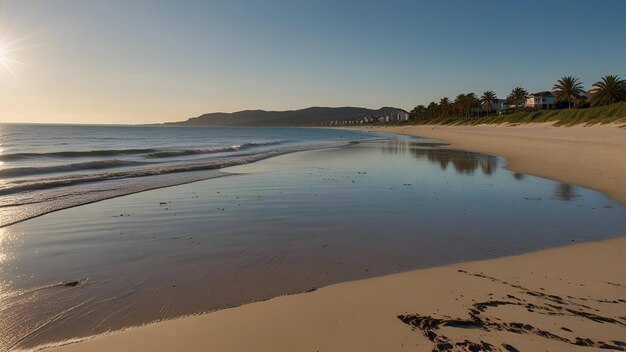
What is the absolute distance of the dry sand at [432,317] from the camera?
12.4ft

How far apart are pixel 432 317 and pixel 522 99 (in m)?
119

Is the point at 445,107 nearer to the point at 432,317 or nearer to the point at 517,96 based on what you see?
the point at 517,96

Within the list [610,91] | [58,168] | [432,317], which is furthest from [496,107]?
[432,317]

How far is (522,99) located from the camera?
107 metres

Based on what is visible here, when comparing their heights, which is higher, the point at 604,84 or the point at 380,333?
the point at 604,84

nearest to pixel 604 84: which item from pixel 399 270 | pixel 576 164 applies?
pixel 576 164

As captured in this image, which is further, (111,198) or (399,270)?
(111,198)

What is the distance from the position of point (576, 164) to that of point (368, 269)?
1888 centimetres

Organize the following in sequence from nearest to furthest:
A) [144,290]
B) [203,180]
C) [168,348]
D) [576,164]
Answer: [168,348] → [144,290] → [203,180] → [576,164]

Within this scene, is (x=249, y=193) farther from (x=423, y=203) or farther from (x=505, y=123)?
(x=505, y=123)

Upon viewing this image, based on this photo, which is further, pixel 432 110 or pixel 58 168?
pixel 432 110

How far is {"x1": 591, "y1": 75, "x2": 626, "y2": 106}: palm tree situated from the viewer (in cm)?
6969

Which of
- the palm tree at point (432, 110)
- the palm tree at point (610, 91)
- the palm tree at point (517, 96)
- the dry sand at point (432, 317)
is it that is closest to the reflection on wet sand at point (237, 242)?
the dry sand at point (432, 317)

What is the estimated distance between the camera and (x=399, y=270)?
5.97 metres
